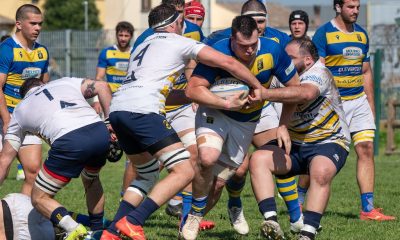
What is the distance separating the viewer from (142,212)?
8094 millimetres

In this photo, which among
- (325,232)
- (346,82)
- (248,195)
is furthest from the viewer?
(248,195)

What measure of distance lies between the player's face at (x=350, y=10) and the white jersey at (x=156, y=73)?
11.0ft

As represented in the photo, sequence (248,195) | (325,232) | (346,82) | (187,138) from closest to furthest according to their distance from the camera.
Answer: (325,232) → (187,138) → (346,82) → (248,195)

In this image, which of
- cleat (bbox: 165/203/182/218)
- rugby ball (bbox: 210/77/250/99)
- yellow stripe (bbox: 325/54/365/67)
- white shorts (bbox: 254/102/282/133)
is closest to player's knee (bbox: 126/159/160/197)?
rugby ball (bbox: 210/77/250/99)

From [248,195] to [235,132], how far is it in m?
4.60

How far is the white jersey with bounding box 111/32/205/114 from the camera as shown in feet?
27.2

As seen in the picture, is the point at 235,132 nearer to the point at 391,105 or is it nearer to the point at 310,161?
the point at 310,161

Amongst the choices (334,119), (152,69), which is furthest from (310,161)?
(152,69)

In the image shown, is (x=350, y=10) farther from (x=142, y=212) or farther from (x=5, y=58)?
(x=142, y=212)

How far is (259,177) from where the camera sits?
28.7 feet

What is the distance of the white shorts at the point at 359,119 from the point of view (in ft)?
36.8

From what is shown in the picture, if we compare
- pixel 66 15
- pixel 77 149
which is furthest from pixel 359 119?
pixel 66 15

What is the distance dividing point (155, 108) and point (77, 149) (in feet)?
2.44

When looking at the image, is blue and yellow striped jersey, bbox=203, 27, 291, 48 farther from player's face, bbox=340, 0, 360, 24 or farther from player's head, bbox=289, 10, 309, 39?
player's head, bbox=289, 10, 309, 39
